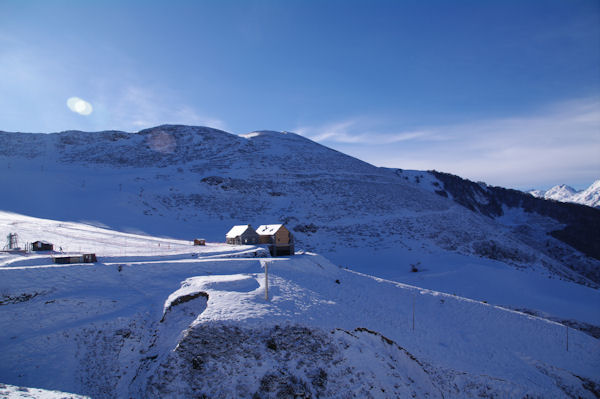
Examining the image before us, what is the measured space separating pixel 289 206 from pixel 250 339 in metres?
42.7

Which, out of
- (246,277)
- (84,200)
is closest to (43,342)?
(246,277)

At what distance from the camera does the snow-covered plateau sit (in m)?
12.6

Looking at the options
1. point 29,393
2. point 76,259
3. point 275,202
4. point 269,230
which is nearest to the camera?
point 29,393

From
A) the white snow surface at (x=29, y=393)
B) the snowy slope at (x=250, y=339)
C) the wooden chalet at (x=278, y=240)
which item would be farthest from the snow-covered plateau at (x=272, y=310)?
the wooden chalet at (x=278, y=240)

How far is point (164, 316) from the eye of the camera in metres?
15.1

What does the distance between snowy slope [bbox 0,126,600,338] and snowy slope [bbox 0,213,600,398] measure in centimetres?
747

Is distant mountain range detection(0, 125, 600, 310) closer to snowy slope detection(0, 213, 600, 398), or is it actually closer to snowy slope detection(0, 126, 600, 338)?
snowy slope detection(0, 126, 600, 338)

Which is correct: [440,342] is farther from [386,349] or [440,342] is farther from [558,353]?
[558,353]

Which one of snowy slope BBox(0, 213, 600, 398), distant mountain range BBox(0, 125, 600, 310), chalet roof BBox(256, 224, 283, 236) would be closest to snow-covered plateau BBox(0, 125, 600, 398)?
snowy slope BBox(0, 213, 600, 398)

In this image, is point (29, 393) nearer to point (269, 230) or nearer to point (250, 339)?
point (250, 339)

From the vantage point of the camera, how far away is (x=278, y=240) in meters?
29.6

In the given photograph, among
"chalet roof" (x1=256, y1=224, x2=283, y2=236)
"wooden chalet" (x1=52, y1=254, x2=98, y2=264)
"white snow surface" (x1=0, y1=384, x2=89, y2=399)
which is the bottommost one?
"white snow surface" (x1=0, y1=384, x2=89, y2=399)

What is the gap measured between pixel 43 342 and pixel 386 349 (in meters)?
15.4

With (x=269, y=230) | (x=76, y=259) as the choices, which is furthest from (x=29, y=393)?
(x=269, y=230)
